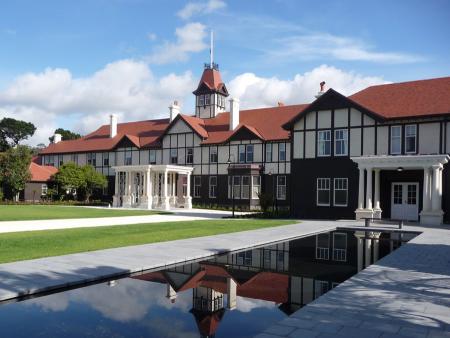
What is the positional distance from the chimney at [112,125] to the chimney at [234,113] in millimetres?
16468

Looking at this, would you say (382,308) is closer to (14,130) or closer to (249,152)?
(249,152)

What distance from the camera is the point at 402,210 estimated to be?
89.7 feet

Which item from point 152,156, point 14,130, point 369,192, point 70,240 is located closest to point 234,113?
point 152,156

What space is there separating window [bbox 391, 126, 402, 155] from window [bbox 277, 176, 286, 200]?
41.6 feet

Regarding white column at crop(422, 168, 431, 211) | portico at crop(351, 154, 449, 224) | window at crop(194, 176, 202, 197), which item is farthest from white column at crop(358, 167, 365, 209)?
window at crop(194, 176, 202, 197)

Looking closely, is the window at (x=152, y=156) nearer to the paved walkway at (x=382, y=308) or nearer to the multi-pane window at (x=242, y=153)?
the multi-pane window at (x=242, y=153)

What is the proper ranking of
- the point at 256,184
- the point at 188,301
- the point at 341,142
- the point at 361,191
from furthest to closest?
the point at 256,184
the point at 341,142
the point at 361,191
the point at 188,301

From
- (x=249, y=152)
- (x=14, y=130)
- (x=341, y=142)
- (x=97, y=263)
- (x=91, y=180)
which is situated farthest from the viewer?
(x=14, y=130)

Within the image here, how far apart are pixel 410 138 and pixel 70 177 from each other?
34932 mm

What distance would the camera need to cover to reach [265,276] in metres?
9.89

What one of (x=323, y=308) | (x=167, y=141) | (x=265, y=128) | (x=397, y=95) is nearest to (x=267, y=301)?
(x=323, y=308)

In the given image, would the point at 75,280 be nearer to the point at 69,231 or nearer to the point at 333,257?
the point at 333,257

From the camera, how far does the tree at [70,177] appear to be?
4775 centimetres

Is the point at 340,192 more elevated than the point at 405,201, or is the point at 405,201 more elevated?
the point at 340,192
